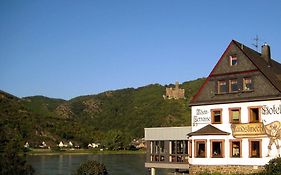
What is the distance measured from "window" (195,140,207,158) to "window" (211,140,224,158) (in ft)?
2.26

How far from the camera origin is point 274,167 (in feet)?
103

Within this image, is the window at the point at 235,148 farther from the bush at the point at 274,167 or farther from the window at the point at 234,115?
the bush at the point at 274,167

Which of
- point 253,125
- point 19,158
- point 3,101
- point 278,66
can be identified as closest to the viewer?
point 19,158

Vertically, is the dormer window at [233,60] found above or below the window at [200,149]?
above

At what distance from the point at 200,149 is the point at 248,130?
4571 mm

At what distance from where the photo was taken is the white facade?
33406mm

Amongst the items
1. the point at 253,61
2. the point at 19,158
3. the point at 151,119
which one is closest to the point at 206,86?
the point at 253,61

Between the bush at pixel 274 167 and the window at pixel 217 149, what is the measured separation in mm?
4300

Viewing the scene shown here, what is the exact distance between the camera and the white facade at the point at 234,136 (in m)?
33.4

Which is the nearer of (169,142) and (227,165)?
(227,165)

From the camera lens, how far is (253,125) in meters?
34.1

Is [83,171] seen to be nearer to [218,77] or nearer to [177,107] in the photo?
[218,77]

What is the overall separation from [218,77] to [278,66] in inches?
262

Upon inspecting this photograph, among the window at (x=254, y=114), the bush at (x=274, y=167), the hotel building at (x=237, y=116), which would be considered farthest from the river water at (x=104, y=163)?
the bush at (x=274, y=167)
